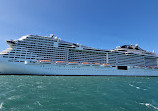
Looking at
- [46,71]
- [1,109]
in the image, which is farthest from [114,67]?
[1,109]

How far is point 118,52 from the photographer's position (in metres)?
45.4

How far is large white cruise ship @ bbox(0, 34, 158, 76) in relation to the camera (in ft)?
94.5

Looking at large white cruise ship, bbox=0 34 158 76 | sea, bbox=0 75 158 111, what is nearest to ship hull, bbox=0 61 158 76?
large white cruise ship, bbox=0 34 158 76

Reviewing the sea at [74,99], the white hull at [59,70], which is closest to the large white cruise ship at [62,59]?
the white hull at [59,70]

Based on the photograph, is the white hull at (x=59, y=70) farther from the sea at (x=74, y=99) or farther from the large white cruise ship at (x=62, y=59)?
the sea at (x=74, y=99)

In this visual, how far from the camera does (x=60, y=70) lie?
3105 centimetres

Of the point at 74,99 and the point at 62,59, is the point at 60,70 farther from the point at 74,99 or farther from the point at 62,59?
the point at 74,99

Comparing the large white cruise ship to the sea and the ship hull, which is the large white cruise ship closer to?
the ship hull

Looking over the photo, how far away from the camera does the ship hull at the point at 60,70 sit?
28.0 metres

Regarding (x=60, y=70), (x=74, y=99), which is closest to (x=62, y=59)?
(x=60, y=70)

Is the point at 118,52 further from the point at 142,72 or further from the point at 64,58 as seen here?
the point at 64,58

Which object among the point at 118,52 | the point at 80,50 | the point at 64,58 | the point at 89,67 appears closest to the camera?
the point at 89,67

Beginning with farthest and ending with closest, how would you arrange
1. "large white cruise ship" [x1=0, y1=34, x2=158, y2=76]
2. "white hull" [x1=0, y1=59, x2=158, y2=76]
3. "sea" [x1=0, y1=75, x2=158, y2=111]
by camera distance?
"large white cruise ship" [x1=0, y1=34, x2=158, y2=76]
"white hull" [x1=0, y1=59, x2=158, y2=76]
"sea" [x1=0, y1=75, x2=158, y2=111]

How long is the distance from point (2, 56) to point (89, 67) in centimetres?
2962
